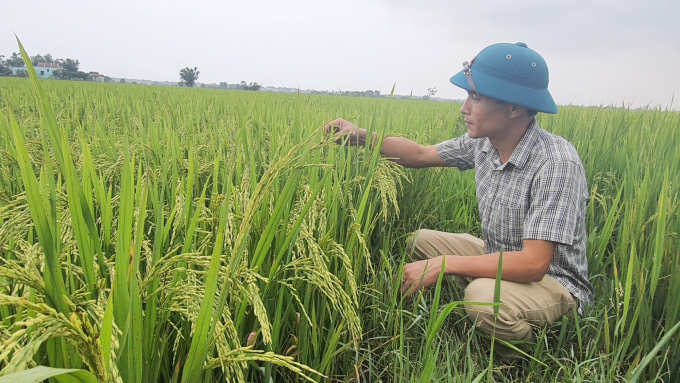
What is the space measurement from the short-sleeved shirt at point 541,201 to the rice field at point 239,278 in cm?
19

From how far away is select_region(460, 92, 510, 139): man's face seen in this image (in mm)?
1876

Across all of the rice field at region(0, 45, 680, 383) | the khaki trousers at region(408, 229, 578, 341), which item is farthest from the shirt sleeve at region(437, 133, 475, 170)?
the khaki trousers at region(408, 229, 578, 341)

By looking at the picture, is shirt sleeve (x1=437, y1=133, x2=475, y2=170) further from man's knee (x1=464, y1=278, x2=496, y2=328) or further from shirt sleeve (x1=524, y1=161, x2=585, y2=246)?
man's knee (x1=464, y1=278, x2=496, y2=328)

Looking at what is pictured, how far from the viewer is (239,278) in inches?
29.9

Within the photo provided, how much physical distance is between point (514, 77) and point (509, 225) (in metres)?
0.71

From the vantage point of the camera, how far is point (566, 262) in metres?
1.85

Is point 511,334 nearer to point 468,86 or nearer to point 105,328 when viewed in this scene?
point 468,86

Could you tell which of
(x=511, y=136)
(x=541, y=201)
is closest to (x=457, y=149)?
(x=511, y=136)

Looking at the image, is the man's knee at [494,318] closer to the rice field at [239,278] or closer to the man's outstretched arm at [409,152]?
the rice field at [239,278]

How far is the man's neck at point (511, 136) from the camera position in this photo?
193 cm

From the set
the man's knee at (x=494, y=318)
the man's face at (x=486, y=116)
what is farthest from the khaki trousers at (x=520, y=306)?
the man's face at (x=486, y=116)

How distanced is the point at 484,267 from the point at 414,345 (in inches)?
19.3

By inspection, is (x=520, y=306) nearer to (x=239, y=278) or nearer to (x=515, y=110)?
(x=515, y=110)

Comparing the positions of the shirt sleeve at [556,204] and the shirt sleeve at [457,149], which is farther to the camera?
the shirt sleeve at [457,149]
